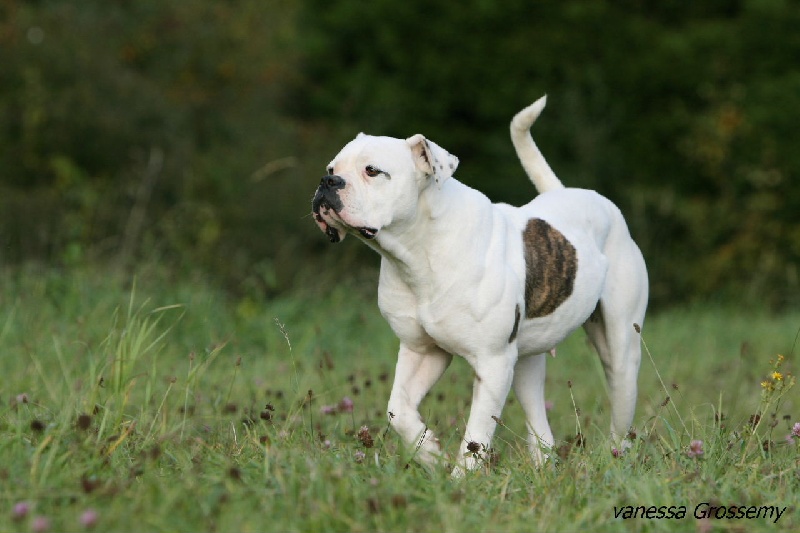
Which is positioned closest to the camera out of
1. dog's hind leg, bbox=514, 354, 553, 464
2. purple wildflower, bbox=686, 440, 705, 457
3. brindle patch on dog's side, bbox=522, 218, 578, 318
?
purple wildflower, bbox=686, 440, 705, 457

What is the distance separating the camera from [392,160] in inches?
182

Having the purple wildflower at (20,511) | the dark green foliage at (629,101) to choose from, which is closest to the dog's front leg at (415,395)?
the purple wildflower at (20,511)

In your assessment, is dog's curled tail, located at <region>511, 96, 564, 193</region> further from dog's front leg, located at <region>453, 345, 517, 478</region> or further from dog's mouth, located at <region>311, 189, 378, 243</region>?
dog's mouth, located at <region>311, 189, 378, 243</region>

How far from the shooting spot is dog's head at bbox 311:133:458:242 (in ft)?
14.8

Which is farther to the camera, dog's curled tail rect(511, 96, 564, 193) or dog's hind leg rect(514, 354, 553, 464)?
dog's curled tail rect(511, 96, 564, 193)

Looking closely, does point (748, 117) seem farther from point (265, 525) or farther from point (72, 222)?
point (265, 525)

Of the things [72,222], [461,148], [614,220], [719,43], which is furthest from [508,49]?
[614,220]

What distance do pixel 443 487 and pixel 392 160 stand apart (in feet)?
4.38

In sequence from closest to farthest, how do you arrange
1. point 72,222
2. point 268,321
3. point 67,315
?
point 67,315, point 268,321, point 72,222

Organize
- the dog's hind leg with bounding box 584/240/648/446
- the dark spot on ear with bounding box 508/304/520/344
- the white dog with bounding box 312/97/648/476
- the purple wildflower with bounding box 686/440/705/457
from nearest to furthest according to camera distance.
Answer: the purple wildflower with bounding box 686/440/705/457 < the white dog with bounding box 312/97/648/476 < the dark spot on ear with bounding box 508/304/520/344 < the dog's hind leg with bounding box 584/240/648/446

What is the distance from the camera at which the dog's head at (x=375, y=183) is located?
451 centimetres

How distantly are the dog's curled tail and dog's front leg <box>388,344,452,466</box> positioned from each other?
1297 millimetres

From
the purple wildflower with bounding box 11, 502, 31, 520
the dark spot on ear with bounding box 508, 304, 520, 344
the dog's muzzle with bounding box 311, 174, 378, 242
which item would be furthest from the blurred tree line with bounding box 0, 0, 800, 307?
the purple wildflower with bounding box 11, 502, 31, 520

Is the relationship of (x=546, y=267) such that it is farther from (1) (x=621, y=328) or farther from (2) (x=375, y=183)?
(2) (x=375, y=183)
